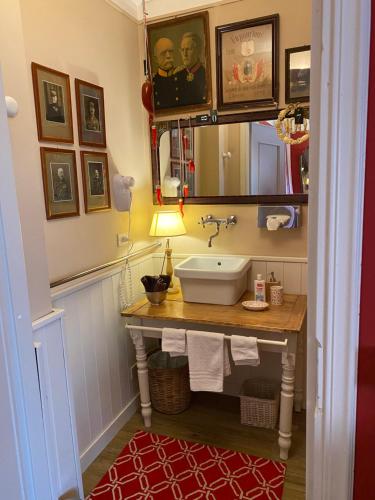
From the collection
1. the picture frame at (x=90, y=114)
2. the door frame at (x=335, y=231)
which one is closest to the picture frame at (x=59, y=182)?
the picture frame at (x=90, y=114)

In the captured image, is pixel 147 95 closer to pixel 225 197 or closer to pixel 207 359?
pixel 225 197

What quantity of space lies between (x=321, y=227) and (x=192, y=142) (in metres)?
1.92

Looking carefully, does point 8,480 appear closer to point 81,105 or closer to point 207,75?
point 81,105

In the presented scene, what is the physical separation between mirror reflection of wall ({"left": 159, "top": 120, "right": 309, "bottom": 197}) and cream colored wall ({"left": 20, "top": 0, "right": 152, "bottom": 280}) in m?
0.20

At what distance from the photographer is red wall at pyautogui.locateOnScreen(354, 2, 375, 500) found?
1.91 feet

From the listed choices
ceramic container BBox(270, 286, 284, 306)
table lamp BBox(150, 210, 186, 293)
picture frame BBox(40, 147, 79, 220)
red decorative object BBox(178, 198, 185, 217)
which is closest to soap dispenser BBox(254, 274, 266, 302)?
ceramic container BBox(270, 286, 284, 306)

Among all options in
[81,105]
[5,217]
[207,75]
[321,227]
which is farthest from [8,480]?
[207,75]

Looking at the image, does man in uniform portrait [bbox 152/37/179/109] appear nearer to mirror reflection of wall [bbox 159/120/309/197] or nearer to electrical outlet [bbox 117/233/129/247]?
mirror reflection of wall [bbox 159/120/309/197]

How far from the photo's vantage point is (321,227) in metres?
0.62

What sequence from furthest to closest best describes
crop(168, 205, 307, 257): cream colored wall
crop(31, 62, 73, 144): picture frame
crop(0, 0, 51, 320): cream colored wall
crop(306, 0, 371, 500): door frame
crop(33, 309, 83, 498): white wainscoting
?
1. crop(168, 205, 307, 257): cream colored wall
2. crop(31, 62, 73, 144): picture frame
3. crop(33, 309, 83, 498): white wainscoting
4. crop(0, 0, 51, 320): cream colored wall
5. crop(306, 0, 371, 500): door frame

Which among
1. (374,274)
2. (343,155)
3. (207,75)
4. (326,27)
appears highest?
(207,75)

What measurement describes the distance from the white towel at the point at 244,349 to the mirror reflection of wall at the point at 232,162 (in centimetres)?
91

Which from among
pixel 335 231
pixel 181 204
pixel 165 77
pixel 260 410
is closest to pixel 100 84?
pixel 165 77

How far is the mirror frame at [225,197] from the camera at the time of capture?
2.22 m
